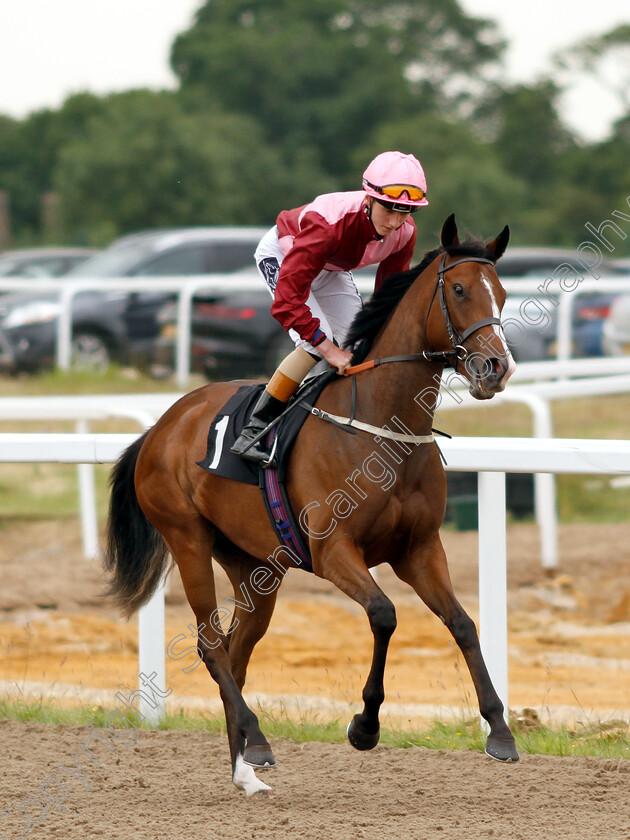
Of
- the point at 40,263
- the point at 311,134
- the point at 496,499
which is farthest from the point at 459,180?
the point at 496,499

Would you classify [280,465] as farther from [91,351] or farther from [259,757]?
[91,351]

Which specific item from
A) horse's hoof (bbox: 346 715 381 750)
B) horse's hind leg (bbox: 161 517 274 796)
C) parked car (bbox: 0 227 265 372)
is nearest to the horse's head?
horse's hoof (bbox: 346 715 381 750)

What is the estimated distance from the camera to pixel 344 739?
4.74 meters

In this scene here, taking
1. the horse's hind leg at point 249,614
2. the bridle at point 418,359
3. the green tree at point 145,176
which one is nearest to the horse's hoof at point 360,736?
the horse's hind leg at point 249,614

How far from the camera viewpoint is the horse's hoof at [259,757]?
408 centimetres

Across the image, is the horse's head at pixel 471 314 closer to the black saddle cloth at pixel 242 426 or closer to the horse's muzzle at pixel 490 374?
the horse's muzzle at pixel 490 374

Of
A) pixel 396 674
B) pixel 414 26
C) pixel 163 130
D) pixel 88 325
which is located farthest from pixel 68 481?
pixel 414 26

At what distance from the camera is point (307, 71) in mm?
51281

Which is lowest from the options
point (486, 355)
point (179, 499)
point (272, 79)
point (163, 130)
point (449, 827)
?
point (449, 827)

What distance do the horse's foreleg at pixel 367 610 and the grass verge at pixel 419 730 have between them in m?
0.71

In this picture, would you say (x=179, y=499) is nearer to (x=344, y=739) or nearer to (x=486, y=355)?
(x=344, y=739)

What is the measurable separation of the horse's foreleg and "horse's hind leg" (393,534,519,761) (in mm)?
174

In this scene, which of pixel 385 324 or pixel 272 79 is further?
pixel 272 79

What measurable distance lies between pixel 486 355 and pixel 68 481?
26.1 feet
